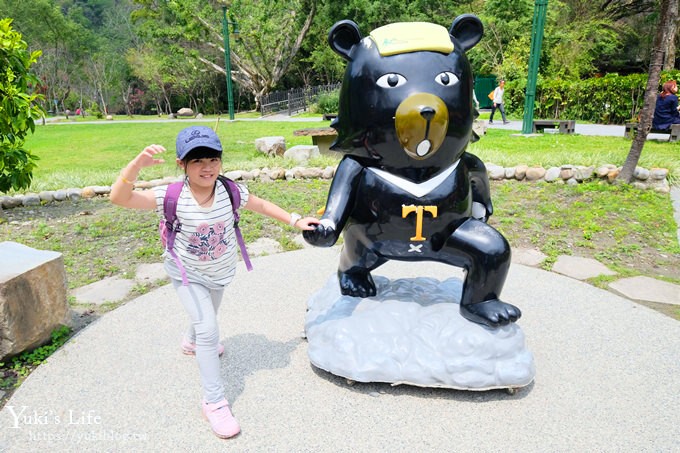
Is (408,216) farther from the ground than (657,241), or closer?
farther from the ground

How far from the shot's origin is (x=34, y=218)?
250 inches

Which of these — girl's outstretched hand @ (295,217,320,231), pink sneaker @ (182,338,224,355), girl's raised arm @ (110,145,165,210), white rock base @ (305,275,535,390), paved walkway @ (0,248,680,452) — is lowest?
paved walkway @ (0,248,680,452)

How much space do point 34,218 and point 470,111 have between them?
5.84 metres

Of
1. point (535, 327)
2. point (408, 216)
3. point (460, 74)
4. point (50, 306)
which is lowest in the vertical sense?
point (535, 327)

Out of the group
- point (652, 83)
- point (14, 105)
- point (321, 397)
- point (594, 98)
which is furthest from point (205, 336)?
point (594, 98)

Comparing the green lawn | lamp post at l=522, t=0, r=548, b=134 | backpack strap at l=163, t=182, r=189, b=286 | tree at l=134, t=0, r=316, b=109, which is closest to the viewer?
backpack strap at l=163, t=182, r=189, b=286

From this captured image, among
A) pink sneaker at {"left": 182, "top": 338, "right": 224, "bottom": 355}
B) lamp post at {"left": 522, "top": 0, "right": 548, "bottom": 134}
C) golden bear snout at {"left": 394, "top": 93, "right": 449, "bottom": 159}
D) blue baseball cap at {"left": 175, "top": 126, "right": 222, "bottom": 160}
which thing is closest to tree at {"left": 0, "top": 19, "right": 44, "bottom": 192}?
pink sneaker at {"left": 182, "top": 338, "right": 224, "bottom": 355}

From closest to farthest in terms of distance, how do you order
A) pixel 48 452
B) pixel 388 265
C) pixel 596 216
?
pixel 48 452, pixel 388 265, pixel 596 216

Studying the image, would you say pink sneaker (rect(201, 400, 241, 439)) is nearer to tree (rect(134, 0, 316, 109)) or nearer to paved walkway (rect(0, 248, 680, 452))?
paved walkway (rect(0, 248, 680, 452))

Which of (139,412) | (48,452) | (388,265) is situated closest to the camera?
(48,452)

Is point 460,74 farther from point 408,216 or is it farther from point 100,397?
point 100,397

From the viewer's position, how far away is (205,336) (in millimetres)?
2318

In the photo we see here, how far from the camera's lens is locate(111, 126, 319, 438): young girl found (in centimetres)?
224

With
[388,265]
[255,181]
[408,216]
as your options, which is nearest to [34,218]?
[255,181]
